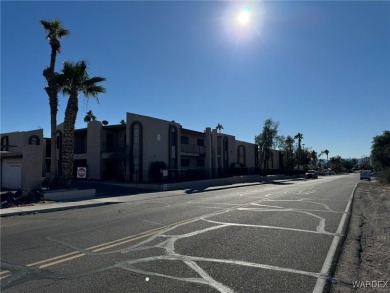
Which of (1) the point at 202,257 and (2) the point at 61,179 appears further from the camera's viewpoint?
(2) the point at 61,179

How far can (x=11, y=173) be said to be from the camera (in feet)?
90.5

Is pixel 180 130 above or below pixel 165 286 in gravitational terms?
above

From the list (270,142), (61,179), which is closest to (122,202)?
(61,179)

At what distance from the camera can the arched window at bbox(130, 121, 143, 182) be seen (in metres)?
36.7

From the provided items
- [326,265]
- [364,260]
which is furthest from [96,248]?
[364,260]

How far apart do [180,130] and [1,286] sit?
38.8 meters

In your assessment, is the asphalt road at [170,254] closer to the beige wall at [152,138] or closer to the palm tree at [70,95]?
the palm tree at [70,95]

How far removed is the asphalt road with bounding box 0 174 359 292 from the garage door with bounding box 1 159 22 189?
15882 millimetres

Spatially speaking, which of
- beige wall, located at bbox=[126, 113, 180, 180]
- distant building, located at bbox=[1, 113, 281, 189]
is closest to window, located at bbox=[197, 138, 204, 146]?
distant building, located at bbox=[1, 113, 281, 189]

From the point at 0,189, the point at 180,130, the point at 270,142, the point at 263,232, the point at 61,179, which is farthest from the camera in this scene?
the point at 270,142

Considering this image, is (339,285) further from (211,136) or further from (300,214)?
(211,136)

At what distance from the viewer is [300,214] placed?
45.5 ft

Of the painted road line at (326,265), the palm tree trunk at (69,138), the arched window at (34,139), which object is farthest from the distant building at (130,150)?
the painted road line at (326,265)

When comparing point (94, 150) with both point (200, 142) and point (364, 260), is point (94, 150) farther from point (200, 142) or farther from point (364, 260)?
point (364, 260)
